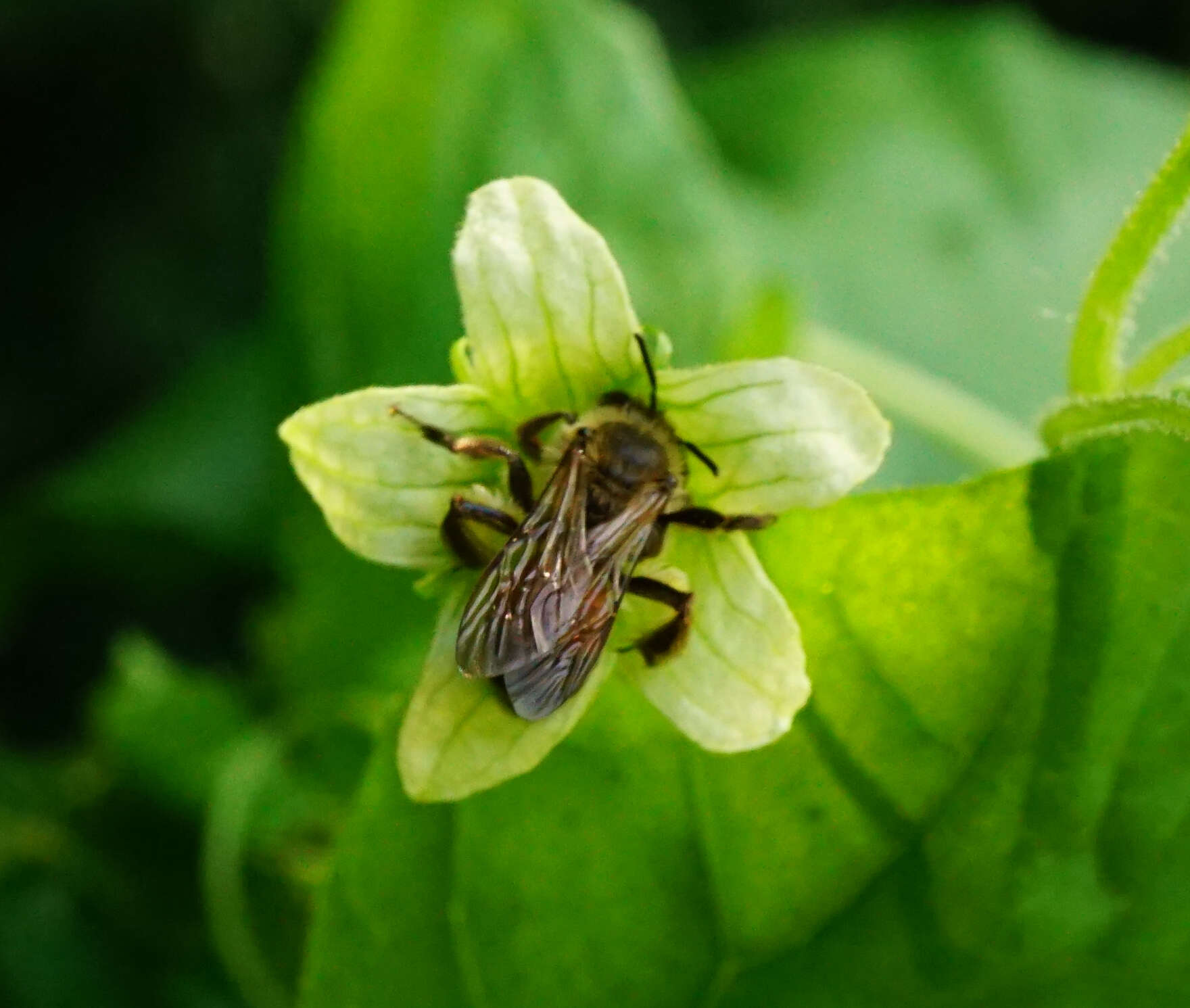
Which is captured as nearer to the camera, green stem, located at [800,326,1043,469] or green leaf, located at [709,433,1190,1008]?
green leaf, located at [709,433,1190,1008]

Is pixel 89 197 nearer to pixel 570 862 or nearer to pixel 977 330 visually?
pixel 977 330

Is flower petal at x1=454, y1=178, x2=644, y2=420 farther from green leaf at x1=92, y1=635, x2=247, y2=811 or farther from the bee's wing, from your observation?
green leaf at x1=92, y1=635, x2=247, y2=811

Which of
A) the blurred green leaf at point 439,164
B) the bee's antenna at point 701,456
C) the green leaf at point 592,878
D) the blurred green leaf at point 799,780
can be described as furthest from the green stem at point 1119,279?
A: the blurred green leaf at point 439,164

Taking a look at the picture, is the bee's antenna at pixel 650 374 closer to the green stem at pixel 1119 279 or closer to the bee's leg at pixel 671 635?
the bee's leg at pixel 671 635

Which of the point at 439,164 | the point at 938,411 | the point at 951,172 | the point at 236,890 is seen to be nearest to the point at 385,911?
the point at 236,890

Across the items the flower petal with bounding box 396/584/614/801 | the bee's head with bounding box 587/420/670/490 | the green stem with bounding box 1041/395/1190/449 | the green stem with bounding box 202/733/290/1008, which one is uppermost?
the green stem with bounding box 1041/395/1190/449

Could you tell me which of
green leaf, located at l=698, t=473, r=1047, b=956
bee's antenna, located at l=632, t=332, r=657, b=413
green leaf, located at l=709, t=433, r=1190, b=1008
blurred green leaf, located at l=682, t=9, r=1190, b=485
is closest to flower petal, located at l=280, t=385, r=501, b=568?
bee's antenna, located at l=632, t=332, r=657, b=413

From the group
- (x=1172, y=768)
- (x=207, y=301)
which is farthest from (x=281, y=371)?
(x=1172, y=768)

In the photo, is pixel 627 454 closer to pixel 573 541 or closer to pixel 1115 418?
pixel 573 541

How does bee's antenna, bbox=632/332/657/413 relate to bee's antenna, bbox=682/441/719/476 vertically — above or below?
above
